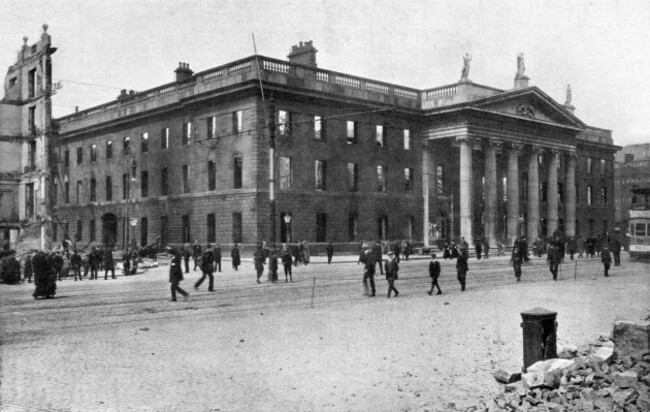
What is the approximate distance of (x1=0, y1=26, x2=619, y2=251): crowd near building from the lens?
43.1 m

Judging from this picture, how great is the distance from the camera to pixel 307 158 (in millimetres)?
44906

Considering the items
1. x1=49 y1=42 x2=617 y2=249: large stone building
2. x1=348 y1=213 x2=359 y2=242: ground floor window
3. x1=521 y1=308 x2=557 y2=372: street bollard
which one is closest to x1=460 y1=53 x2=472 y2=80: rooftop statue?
x1=49 y1=42 x2=617 y2=249: large stone building

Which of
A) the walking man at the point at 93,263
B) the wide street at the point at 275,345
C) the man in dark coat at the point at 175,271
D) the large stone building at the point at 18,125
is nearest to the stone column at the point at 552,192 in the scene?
the wide street at the point at 275,345

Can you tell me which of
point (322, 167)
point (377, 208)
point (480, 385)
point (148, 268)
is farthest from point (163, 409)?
point (377, 208)

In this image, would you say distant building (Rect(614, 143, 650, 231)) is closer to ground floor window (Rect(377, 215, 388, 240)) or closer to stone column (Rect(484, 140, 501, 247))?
stone column (Rect(484, 140, 501, 247))

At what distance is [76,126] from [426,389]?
188ft

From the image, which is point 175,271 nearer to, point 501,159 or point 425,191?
point 425,191

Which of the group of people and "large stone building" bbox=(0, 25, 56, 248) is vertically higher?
"large stone building" bbox=(0, 25, 56, 248)

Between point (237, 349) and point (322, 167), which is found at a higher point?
point (322, 167)

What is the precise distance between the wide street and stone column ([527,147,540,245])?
3590 centimetres

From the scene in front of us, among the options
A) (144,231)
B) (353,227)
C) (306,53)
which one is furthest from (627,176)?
(144,231)

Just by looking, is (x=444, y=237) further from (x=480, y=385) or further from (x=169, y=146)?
(x=480, y=385)

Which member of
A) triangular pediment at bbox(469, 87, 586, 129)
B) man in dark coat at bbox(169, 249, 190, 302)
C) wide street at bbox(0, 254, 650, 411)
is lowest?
wide street at bbox(0, 254, 650, 411)

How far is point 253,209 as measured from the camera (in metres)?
41.8
